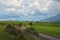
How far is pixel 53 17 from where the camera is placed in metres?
4.57

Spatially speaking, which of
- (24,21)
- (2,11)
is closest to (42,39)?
(24,21)

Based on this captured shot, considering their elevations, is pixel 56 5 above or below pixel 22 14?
above

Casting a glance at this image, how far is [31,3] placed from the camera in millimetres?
4727

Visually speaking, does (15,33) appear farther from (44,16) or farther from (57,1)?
(57,1)

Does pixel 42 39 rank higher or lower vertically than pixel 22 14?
lower

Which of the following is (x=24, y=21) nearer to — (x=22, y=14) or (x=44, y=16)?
(x=22, y=14)

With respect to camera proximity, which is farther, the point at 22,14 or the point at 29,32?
the point at 22,14

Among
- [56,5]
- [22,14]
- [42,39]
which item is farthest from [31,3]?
[42,39]

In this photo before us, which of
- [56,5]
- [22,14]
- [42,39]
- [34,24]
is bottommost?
[42,39]

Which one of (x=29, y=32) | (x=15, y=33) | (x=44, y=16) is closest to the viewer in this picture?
(x=15, y=33)

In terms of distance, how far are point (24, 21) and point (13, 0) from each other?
816mm

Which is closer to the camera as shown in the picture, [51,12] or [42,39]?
[42,39]

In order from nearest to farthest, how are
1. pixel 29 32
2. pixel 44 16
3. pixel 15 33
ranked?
pixel 15 33 → pixel 29 32 → pixel 44 16

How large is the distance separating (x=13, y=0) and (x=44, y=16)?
1.13 m
